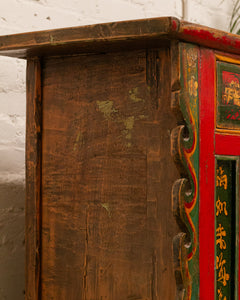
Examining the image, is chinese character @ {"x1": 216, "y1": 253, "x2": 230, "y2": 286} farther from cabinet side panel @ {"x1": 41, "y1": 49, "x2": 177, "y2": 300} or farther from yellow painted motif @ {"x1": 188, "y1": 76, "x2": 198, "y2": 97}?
yellow painted motif @ {"x1": 188, "y1": 76, "x2": 198, "y2": 97}

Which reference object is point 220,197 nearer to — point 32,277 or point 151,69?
point 151,69

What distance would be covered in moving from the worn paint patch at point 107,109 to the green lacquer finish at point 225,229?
1.01ft

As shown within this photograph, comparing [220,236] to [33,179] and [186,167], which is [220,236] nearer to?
[186,167]

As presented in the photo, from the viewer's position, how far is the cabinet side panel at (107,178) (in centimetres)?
133

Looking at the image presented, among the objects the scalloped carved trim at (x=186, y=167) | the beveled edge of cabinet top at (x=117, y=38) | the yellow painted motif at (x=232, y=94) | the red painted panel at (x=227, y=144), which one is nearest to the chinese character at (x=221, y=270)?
the scalloped carved trim at (x=186, y=167)

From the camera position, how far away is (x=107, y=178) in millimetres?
1430

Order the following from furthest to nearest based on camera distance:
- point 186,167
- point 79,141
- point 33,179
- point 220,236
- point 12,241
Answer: point 12,241 < point 33,179 < point 79,141 < point 220,236 < point 186,167

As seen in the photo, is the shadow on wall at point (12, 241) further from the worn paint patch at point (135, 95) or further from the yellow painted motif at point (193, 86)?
the yellow painted motif at point (193, 86)

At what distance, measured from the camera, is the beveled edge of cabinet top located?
1.20 metres

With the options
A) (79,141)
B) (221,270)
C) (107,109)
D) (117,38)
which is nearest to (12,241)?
(79,141)

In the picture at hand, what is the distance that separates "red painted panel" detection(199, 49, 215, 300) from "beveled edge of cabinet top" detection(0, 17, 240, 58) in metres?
0.06

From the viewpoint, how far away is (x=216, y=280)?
136cm

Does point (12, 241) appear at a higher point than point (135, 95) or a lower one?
lower

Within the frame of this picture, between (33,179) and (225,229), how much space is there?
0.59 m
